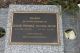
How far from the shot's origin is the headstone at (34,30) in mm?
5770

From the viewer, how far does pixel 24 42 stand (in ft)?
19.1

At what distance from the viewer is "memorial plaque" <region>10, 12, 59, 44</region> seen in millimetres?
5844

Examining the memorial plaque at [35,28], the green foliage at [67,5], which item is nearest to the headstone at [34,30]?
the memorial plaque at [35,28]

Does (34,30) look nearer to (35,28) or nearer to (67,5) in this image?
(35,28)

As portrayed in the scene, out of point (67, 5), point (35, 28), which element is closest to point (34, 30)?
point (35, 28)

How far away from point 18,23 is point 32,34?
0.38 metres

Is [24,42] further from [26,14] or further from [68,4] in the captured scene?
[68,4]

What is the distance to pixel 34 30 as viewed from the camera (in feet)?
19.6

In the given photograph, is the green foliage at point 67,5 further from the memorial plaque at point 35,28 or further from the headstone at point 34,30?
the memorial plaque at point 35,28

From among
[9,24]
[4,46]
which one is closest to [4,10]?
[9,24]

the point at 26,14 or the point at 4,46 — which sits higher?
the point at 26,14

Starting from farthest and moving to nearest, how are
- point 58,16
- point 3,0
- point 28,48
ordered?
point 3,0
point 58,16
point 28,48

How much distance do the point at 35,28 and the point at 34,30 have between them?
51 mm

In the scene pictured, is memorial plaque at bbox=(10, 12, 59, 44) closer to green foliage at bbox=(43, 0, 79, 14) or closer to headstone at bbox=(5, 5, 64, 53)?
headstone at bbox=(5, 5, 64, 53)
